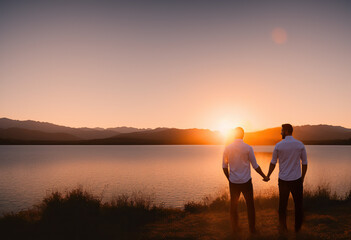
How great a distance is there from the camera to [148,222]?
9.05 metres

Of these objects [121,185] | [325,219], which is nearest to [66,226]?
[325,219]

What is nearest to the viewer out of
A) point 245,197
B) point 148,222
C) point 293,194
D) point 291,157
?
point 291,157

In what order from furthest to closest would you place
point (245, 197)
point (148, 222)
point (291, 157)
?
point (148, 222)
point (245, 197)
point (291, 157)

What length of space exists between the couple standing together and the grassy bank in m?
0.78

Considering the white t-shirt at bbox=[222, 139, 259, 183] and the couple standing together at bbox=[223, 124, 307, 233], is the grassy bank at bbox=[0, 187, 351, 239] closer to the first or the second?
the couple standing together at bbox=[223, 124, 307, 233]

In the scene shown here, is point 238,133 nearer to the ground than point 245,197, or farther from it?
farther from it

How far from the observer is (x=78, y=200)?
986 cm

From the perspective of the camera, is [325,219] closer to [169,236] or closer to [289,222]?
[289,222]

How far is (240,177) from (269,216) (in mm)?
3521

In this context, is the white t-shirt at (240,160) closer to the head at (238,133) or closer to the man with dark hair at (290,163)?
the head at (238,133)

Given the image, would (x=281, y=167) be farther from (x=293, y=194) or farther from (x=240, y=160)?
(x=240, y=160)

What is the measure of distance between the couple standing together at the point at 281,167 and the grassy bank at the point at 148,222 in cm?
78

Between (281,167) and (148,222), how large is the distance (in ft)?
16.5

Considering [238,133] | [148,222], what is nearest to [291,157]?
[238,133]
